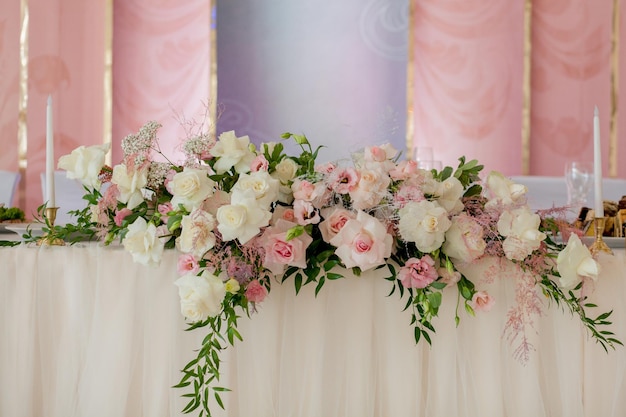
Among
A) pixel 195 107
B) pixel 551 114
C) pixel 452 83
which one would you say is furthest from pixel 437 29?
pixel 195 107

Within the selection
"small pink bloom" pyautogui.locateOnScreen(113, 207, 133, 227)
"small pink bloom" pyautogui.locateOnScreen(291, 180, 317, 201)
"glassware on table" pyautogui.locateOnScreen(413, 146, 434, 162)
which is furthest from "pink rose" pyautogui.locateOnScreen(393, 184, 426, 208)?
"glassware on table" pyautogui.locateOnScreen(413, 146, 434, 162)

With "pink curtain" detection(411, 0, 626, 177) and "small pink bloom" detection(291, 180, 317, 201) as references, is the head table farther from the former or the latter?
"pink curtain" detection(411, 0, 626, 177)

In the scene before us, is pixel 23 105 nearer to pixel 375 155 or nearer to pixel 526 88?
pixel 526 88

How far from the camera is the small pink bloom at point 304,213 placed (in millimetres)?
833

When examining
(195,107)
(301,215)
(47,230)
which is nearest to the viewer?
(301,215)

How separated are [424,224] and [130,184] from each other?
0.38 metres

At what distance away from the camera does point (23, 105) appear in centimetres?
340

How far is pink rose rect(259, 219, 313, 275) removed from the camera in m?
0.80

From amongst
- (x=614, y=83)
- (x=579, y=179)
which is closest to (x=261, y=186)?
(x=579, y=179)

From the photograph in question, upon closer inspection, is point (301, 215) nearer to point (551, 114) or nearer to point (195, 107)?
point (195, 107)

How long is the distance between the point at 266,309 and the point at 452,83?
122 inches

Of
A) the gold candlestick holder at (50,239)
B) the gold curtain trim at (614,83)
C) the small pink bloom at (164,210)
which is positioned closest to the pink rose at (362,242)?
the small pink bloom at (164,210)

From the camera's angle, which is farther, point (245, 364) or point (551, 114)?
point (551, 114)

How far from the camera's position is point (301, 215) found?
84 centimetres
